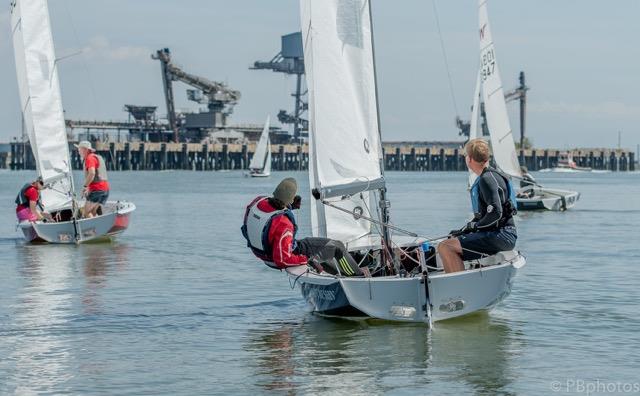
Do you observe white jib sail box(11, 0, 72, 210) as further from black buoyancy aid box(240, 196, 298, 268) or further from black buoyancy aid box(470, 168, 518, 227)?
black buoyancy aid box(470, 168, 518, 227)

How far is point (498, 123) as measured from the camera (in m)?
41.0

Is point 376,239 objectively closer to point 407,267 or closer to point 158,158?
point 407,267

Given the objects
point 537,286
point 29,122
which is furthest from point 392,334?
point 29,122

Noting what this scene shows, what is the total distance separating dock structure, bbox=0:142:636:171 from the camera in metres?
144

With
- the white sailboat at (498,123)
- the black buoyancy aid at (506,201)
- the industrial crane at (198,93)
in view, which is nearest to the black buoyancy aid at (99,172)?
the black buoyancy aid at (506,201)

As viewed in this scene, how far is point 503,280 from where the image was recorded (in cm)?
1427

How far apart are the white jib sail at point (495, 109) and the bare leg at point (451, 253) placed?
25918 mm

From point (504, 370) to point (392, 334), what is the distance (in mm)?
2060

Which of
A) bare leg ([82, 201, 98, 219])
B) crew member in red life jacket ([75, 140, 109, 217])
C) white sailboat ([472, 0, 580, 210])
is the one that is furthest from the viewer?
white sailboat ([472, 0, 580, 210])

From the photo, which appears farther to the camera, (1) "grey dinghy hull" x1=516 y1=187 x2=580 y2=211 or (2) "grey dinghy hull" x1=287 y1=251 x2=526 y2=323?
(1) "grey dinghy hull" x1=516 y1=187 x2=580 y2=211

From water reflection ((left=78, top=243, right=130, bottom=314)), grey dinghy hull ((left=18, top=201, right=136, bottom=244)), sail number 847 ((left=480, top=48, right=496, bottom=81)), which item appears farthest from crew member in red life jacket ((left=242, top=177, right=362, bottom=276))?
sail number 847 ((left=480, top=48, right=496, bottom=81))

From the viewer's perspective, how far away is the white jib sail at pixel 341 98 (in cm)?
1519

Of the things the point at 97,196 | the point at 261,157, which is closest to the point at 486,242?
the point at 97,196

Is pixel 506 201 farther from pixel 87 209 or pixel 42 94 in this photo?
pixel 42 94
